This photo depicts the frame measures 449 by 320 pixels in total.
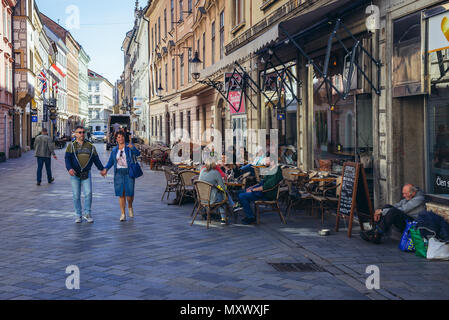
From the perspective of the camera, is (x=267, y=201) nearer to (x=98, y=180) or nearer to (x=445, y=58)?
(x=445, y=58)

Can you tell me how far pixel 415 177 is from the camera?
29.2ft

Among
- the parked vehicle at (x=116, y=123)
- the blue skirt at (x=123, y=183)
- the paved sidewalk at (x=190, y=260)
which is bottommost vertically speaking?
the paved sidewalk at (x=190, y=260)

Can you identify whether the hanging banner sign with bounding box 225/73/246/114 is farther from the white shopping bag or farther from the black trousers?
the white shopping bag

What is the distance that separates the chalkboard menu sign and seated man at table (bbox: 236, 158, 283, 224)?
1439mm

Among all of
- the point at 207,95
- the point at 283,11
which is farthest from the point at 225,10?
the point at 283,11

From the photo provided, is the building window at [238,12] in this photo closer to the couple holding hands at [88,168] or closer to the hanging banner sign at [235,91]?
the hanging banner sign at [235,91]

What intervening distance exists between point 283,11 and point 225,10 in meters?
7.26

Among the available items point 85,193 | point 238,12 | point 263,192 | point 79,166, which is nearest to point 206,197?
point 263,192

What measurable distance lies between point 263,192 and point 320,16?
12.1 ft

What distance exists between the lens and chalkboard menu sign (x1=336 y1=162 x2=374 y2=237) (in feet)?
27.8

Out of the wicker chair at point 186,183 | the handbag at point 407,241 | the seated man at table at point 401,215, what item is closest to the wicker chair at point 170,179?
the wicker chair at point 186,183

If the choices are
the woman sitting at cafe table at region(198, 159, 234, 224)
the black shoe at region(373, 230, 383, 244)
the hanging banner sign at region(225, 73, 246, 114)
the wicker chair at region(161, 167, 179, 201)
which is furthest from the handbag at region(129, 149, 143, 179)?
the hanging banner sign at region(225, 73, 246, 114)

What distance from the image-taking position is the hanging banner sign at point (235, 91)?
Answer: 17.9 m

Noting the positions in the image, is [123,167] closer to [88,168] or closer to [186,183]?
[88,168]
